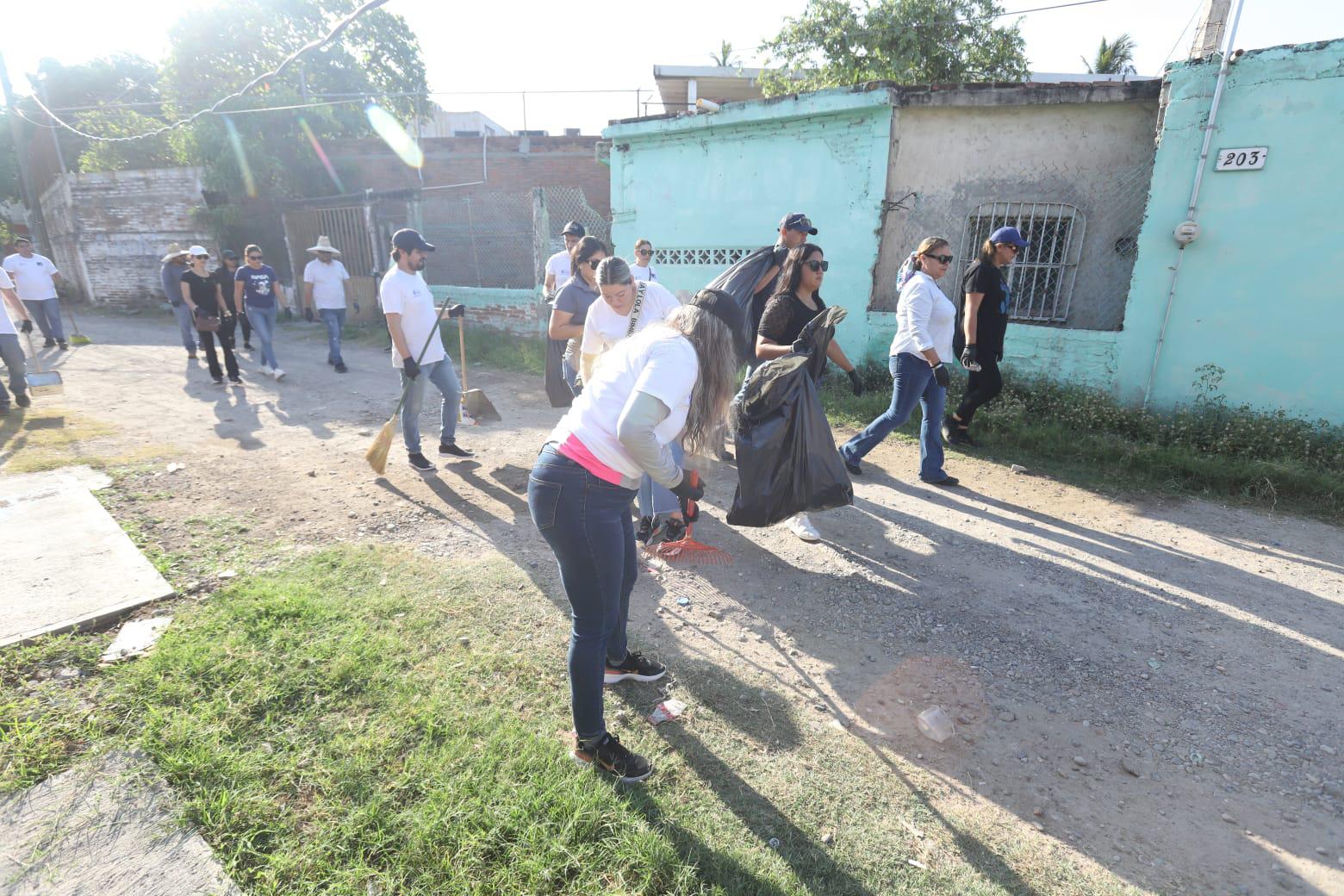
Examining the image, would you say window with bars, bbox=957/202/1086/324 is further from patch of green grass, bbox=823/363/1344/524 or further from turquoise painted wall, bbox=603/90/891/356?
patch of green grass, bbox=823/363/1344/524

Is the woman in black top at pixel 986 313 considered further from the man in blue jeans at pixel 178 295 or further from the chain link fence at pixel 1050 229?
the man in blue jeans at pixel 178 295

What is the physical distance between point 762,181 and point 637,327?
5497 millimetres

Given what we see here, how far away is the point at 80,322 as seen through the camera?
1412 cm

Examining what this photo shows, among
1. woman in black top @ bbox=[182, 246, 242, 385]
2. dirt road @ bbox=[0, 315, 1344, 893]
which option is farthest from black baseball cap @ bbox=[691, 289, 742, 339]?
woman in black top @ bbox=[182, 246, 242, 385]

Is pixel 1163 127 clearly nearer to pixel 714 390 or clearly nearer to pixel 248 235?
pixel 714 390

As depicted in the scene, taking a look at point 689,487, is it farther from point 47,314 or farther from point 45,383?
point 47,314

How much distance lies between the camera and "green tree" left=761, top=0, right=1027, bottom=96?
14.2 metres

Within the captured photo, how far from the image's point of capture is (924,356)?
456 centimetres

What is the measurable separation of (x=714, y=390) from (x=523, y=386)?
20.7 feet

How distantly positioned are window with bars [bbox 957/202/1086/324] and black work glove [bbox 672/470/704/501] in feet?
21.4

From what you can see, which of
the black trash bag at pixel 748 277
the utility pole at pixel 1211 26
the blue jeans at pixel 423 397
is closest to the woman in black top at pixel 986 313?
the black trash bag at pixel 748 277

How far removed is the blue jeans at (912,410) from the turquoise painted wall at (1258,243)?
2737 mm

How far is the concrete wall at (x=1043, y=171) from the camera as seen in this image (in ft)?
21.5

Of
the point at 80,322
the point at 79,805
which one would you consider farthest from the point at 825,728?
the point at 80,322
